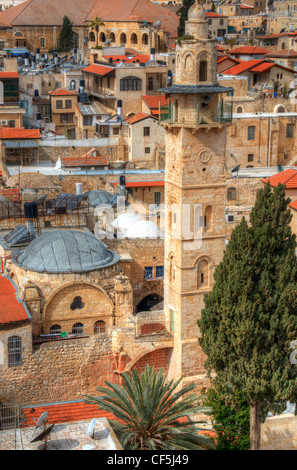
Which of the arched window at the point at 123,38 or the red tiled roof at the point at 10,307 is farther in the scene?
the arched window at the point at 123,38

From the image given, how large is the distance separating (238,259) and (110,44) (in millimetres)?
75863

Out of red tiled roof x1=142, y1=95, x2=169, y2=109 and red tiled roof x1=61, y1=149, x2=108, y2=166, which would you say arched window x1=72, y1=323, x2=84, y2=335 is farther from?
red tiled roof x1=142, y1=95, x2=169, y2=109

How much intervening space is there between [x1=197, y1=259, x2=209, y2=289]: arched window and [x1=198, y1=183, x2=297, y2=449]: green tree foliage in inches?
104

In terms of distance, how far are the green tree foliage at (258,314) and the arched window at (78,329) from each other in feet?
21.0

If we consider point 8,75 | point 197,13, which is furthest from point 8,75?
point 197,13

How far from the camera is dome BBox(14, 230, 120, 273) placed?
2814cm

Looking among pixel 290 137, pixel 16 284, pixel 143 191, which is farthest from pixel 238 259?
pixel 290 137

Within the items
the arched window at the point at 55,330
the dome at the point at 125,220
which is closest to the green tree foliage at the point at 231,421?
the arched window at the point at 55,330

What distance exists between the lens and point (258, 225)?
2370 cm

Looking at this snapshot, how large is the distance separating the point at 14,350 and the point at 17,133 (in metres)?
34.6

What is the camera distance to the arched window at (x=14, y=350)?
25.0 meters

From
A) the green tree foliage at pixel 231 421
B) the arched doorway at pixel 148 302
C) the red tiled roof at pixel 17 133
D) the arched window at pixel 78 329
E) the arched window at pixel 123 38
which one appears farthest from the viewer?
the arched window at pixel 123 38

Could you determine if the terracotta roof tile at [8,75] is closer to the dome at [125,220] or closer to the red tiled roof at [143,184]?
the red tiled roof at [143,184]

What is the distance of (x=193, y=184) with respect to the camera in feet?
84.0
